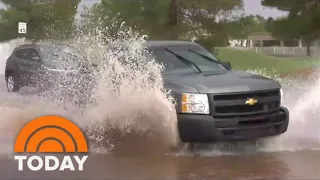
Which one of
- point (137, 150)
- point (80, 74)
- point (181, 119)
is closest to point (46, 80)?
point (80, 74)

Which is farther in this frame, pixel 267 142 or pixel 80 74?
pixel 80 74

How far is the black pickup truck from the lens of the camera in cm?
671

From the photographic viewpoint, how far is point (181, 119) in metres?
6.79

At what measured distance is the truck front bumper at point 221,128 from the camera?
6668 millimetres

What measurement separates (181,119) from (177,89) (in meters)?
0.40

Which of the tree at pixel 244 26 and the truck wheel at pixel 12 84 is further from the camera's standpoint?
the tree at pixel 244 26

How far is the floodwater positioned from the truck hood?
34 centimetres

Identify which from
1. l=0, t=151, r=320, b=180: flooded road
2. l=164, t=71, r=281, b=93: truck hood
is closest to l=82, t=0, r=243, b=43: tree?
l=164, t=71, r=281, b=93: truck hood

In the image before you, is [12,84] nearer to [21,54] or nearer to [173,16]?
[21,54]

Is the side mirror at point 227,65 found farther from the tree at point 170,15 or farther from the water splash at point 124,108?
the tree at point 170,15

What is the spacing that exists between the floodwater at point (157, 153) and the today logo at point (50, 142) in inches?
5.4

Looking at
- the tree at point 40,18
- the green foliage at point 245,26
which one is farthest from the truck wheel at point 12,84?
the green foliage at point 245,26

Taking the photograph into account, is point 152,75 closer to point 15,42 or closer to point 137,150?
point 137,150

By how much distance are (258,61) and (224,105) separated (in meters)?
2.85
